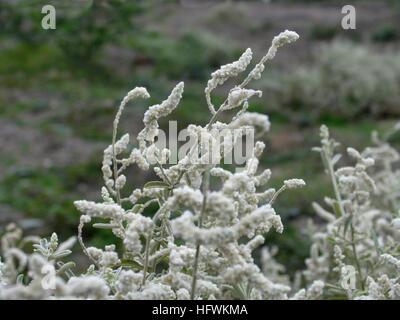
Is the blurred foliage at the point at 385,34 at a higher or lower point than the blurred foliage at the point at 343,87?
higher

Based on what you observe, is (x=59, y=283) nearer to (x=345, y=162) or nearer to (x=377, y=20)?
(x=345, y=162)

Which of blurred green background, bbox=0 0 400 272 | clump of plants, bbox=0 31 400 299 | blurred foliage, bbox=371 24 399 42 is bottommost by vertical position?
clump of plants, bbox=0 31 400 299

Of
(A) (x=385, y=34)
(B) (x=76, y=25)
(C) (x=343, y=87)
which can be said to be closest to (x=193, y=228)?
(B) (x=76, y=25)

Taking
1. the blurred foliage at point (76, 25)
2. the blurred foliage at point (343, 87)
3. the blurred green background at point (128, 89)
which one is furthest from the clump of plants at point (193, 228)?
the blurred foliage at point (343, 87)

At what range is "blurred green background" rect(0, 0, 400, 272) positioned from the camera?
333 cm

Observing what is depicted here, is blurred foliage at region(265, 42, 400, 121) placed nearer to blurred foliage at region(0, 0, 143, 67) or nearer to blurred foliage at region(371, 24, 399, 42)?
blurred foliage at region(0, 0, 143, 67)

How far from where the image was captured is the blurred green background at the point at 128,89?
3330mm

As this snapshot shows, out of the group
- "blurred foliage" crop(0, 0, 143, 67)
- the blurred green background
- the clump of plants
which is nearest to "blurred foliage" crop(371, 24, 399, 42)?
the blurred green background

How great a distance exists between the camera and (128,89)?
18.9 feet

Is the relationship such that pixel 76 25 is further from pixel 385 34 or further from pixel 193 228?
pixel 385 34

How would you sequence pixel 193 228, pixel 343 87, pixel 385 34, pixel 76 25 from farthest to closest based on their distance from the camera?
pixel 385 34
pixel 343 87
pixel 76 25
pixel 193 228

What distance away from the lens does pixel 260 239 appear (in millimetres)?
746

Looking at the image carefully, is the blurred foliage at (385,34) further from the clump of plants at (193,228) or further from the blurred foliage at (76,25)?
the clump of plants at (193,228)

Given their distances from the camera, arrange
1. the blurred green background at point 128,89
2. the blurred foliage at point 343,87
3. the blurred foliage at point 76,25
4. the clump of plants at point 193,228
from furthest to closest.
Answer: the blurred foliage at point 343,87
the blurred foliage at point 76,25
the blurred green background at point 128,89
the clump of plants at point 193,228
